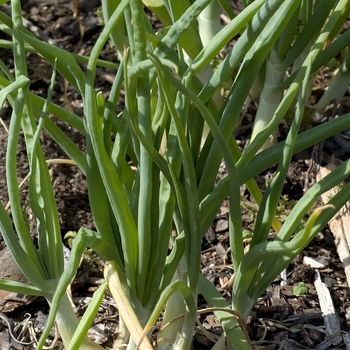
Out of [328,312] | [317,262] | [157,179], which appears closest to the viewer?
[157,179]

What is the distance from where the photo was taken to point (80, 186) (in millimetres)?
1955

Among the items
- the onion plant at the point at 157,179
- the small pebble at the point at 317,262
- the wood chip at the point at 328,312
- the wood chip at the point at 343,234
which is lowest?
the wood chip at the point at 328,312

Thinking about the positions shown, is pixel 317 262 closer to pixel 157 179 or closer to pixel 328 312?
pixel 328 312

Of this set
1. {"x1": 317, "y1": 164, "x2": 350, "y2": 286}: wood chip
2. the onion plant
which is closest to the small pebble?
{"x1": 317, "y1": 164, "x2": 350, "y2": 286}: wood chip

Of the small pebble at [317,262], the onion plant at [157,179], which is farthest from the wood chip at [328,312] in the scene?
the onion plant at [157,179]

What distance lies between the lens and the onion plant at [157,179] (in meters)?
1.01

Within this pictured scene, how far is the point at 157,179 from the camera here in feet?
3.61

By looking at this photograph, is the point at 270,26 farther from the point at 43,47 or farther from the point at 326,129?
the point at 43,47

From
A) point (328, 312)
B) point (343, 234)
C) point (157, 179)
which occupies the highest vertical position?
point (157, 179)

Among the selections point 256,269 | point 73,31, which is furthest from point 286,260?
point 73,31

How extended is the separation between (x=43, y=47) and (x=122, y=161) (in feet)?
0.79

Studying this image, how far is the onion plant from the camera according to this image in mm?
1013

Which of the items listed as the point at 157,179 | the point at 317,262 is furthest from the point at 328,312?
the point at 157,179

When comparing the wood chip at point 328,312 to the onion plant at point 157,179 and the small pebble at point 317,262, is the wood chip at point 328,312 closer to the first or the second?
the small pebble at point 317,262
